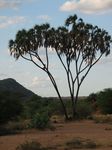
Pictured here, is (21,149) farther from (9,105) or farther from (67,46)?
(67,46)

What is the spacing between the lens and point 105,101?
63.8m

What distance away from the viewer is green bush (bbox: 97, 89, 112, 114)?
2505 inches

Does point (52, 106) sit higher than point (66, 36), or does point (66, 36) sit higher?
point (66, 36)

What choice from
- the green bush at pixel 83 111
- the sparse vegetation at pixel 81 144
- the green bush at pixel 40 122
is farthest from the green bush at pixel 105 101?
the sparse vegetation at pixel 81 144

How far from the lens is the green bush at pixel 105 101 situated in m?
63.6

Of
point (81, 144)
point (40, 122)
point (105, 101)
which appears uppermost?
point (105, 101)

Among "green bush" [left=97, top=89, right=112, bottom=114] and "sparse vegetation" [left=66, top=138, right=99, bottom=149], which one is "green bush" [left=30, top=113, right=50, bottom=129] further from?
"green bush" [left=97, top=89, right=112, bottom=114]

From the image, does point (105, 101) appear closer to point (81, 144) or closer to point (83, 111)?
point (83, 111)

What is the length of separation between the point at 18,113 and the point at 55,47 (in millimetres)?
15091

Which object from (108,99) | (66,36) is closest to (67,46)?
(66,36)

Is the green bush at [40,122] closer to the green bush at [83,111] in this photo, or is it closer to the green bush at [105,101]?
the green bush at [83,111]

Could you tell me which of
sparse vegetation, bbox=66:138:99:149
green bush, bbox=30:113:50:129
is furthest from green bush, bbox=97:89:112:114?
sparse vegetation, bbox=66:138:99:149

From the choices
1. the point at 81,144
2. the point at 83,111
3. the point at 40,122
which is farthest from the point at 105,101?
the point at 81,144

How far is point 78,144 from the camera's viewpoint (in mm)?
24734
